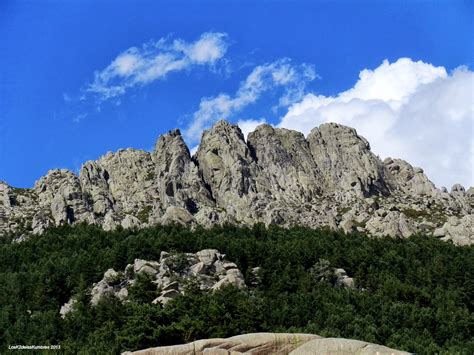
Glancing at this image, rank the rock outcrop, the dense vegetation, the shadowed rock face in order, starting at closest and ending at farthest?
1. the shadowed rock face
2. the dense vegetation
3. the rock outcrop

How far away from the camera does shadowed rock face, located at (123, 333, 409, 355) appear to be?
40.1 meters

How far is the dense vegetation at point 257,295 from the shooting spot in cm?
6569

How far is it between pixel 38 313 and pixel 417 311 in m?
51.0

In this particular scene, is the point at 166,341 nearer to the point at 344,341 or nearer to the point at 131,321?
the point at 131,321

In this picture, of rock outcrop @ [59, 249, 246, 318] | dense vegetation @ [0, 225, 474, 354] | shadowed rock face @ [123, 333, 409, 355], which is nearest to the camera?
shadowed rock face @ [123, 333, 409, 355]

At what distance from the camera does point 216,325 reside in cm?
6212

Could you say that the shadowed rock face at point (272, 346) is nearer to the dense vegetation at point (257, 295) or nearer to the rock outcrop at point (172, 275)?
the dense vegetation at point (257, 295)

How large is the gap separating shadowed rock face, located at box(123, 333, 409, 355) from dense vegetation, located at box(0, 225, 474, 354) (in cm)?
1453

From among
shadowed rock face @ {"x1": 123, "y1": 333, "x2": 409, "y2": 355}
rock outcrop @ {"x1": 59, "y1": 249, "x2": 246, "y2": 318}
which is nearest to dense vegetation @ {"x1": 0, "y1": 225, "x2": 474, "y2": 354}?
rock outcrop @ {"x1": 59, "y1": 249, "x2": 246, "y2": 318}

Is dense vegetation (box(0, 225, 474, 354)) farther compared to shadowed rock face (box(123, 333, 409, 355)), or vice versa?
dense vegetation (box(0, 225, 474, 354))

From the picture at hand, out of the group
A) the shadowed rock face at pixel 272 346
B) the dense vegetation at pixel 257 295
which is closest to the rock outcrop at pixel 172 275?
the dense vegetation at pixel 257 295

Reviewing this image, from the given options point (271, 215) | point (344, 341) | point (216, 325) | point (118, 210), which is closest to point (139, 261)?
point (216, 325)

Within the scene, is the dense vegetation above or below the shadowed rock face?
→ above

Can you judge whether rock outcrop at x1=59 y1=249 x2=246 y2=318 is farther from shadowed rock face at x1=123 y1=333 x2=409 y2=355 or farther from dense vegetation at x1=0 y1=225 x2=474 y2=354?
shadowed rock face at x1=123 y1=333 x2=409 y2=355
